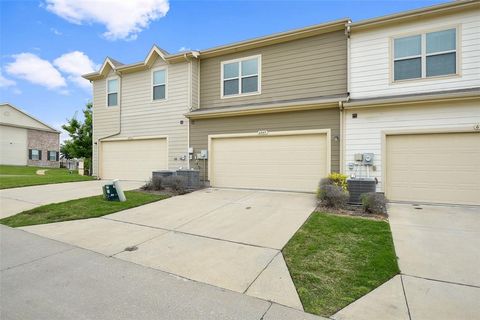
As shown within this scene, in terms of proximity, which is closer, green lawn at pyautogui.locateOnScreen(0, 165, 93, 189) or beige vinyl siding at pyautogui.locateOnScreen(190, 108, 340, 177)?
beige vinyl siding at pyautogui.locateOnScreen(190, 108, 340, 177)

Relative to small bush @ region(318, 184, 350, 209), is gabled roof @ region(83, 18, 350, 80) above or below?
above

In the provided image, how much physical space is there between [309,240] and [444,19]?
8.17 metres

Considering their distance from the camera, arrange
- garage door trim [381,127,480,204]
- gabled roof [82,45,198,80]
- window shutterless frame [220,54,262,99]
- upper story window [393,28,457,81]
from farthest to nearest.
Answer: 1. gabled roof [82,45,198,80]
2. window shutterless frame [220,54,262,99]
3. upper story window [393,28,457,81]
4. garage door trim [381,127,480,204]

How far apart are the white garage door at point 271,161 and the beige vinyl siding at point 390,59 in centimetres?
228

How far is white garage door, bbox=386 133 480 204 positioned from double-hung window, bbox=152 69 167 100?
9.43 m

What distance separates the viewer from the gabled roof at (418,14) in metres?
7.34

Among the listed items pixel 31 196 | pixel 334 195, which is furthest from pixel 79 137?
pixel 334 195

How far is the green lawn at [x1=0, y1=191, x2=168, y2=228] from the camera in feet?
19.2

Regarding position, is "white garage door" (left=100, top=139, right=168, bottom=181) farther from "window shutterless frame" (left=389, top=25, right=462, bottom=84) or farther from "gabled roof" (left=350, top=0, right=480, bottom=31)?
"window shutterless frame" (left=389, top=25, right=462, bottom=84)

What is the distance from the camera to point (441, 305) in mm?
2633

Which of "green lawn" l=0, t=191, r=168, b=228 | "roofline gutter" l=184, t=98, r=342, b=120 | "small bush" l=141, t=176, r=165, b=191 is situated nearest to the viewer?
"green lawn" l=0, t=191, r=168, b=228

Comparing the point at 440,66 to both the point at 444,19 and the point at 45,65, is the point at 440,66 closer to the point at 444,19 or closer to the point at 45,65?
the point at 444,19

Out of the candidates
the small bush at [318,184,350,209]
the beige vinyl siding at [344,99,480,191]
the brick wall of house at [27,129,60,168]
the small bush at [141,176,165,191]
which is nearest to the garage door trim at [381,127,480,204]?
the beige vinyl siding at [344,99,480,191]

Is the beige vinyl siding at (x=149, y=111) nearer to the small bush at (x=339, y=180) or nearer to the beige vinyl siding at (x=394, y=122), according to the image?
the small bush at (x=339, y=180)
